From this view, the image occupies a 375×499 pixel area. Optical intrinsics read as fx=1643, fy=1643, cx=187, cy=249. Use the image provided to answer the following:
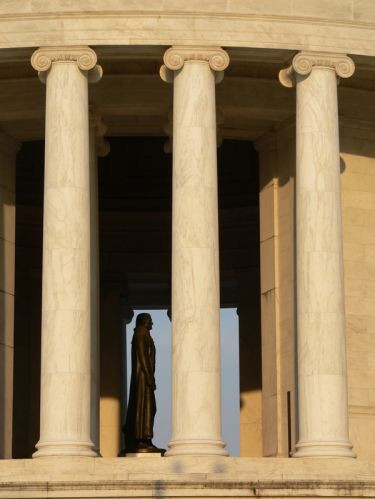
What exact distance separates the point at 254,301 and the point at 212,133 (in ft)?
140

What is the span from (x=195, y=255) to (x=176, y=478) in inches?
571

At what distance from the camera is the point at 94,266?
386 feet

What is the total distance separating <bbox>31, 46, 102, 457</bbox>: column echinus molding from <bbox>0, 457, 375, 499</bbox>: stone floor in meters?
2.33

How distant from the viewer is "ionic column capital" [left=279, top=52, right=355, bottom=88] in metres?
108

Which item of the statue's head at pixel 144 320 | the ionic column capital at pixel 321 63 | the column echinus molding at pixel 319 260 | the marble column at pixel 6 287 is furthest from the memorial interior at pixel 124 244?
the ionic column capital at pixel 321 63

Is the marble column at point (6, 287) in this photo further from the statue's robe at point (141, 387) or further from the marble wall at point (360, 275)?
the marble wall at point (360, 275)

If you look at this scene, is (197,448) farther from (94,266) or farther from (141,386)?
(141,386)

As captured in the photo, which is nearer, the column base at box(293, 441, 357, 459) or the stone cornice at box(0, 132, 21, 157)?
the column base at box(293, 441, 357, 459)

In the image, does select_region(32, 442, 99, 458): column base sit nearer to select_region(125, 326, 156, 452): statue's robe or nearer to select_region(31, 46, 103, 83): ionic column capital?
select_region(125, 326, 156, 452): statue's robe

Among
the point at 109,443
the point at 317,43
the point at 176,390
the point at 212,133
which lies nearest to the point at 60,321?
the point at 176,390

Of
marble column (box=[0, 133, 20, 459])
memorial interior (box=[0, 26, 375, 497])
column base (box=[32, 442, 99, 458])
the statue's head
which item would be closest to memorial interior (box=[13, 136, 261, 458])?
memorial interior (box=[0, 26, 375, 497])

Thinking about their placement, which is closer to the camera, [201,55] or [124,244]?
[201,55]

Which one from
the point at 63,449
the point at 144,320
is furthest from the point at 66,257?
the point at 144,320

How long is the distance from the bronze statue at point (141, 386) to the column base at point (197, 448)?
58.7 feet
